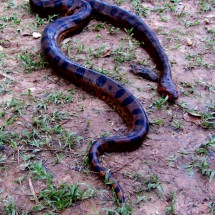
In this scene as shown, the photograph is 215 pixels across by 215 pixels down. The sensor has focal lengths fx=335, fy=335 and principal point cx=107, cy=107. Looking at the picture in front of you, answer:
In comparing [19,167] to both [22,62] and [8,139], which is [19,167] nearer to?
[8,139]

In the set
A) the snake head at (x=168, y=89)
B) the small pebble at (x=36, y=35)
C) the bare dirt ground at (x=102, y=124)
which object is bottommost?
the small pebble at (x=36, y=35)

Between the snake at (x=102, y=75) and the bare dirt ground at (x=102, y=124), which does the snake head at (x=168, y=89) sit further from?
the bare dirt ground at (x=102, y=124)

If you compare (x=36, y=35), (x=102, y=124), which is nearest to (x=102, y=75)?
(x=102, y=124)

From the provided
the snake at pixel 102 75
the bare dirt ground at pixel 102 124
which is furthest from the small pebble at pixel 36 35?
the snake at pixel 102 75

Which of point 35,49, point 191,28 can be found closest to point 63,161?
point 35,49

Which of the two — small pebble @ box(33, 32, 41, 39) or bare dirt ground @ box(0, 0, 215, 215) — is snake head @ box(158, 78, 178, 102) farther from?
small pebble @ box(33, 32, 41, 39)

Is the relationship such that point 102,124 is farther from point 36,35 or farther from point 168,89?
point 36,35

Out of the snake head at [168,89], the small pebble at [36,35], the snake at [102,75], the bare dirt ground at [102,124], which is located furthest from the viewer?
the small pebble at [36,35]
